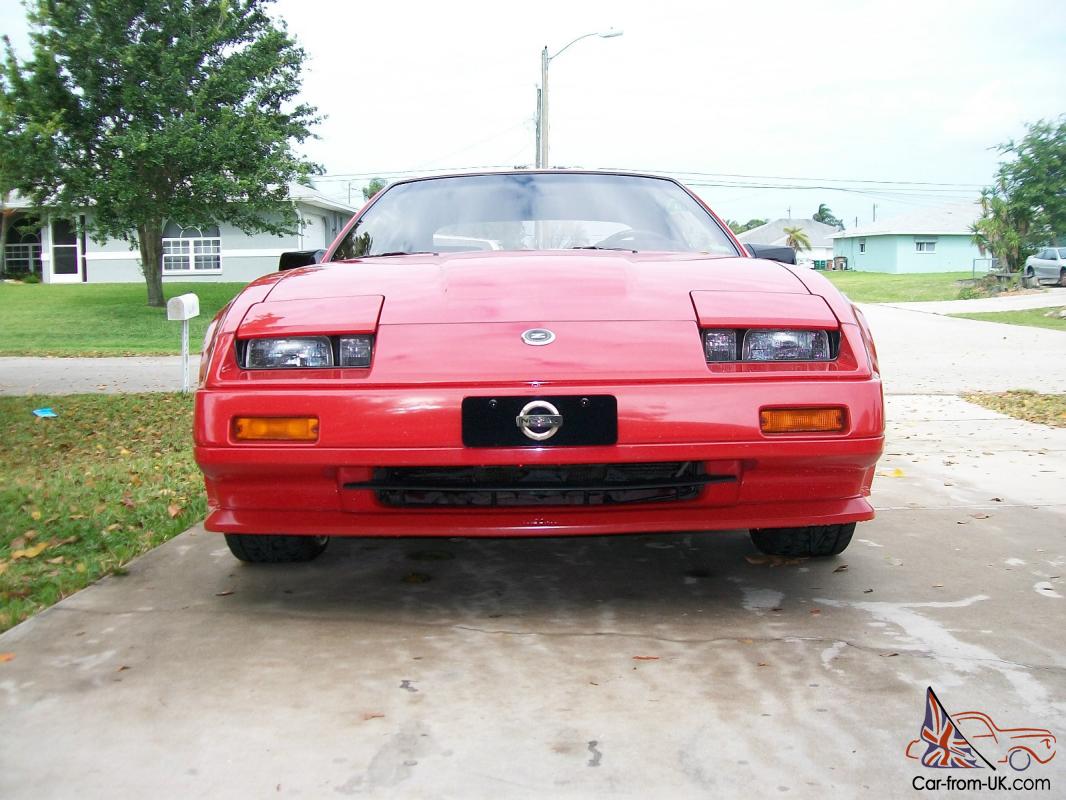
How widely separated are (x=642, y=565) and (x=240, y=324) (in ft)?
5.17

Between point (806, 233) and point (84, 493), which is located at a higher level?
point (806, 233)

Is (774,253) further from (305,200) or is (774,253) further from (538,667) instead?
(305,200)

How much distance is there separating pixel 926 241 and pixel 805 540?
2494 inches

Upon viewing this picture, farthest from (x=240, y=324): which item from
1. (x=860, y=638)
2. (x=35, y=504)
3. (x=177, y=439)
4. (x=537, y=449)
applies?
(x=177, y=439)

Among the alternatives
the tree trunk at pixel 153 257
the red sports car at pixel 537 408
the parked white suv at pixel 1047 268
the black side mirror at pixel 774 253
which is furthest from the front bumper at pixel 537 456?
the parked white suv at pixel 1047 268

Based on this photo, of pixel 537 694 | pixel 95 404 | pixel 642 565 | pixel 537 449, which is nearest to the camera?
pixel 537 694

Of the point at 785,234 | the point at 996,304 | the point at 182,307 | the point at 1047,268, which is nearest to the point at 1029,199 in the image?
the point at 1047,268

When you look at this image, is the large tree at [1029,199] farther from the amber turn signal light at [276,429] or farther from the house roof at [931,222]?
the amber turn signal light at [276,429]

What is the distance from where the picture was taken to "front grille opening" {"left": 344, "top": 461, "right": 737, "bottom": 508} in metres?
2.75

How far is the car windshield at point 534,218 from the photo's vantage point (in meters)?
3.88

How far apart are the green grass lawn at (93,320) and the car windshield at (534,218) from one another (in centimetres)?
1089

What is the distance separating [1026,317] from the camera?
814 inches

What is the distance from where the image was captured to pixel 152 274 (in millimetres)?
24047

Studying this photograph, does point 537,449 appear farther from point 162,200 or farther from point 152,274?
point 152,274
